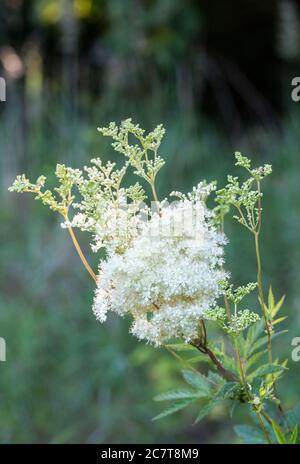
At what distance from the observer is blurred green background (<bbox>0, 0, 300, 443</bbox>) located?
2.75 meters

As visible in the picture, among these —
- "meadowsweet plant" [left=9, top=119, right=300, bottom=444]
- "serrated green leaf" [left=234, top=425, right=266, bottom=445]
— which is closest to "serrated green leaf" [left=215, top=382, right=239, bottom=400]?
"meadowsweet plant" [left=9, top=119, right=300, bottom=444]

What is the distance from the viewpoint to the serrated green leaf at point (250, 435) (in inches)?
33.8

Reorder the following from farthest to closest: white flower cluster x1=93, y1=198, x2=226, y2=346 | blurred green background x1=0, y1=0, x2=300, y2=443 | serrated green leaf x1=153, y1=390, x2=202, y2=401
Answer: blurred green background x1=0, y1=0, x2=300, y2=443
serrated green leaf x1=153, y1=390, x2=202, y2=401
white flower cluster x1=93, y1=198, x2=226, y2=346

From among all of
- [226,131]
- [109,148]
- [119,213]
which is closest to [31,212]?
[109,148]

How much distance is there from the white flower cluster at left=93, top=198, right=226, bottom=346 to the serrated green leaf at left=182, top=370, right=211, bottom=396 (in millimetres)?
154

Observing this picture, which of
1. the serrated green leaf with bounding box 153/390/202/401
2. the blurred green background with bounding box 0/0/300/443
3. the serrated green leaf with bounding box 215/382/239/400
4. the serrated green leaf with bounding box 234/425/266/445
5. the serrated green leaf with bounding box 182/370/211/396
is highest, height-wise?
the blurred green background with bounding box 0/0/300/443

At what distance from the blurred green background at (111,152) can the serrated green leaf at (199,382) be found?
1490 mm

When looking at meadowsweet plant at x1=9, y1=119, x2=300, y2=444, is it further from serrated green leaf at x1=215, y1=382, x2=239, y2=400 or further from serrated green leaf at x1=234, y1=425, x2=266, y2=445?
serrated green leaf at x1=234, y1=425, x2=266, y2=445

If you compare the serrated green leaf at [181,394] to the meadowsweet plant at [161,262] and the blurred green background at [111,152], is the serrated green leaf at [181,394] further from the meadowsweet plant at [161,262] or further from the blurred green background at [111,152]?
the blurred green background at [111,152]

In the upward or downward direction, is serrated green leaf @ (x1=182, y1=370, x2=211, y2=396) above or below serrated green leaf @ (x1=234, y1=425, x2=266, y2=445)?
above

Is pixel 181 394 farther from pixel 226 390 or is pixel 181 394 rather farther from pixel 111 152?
pixel 111 152

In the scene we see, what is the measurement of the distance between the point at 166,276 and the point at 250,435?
0.36m

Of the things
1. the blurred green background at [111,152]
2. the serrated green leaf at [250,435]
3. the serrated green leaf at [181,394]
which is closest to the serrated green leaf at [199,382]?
the serrated green leaf at [181,394]

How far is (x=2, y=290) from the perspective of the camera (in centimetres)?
312
